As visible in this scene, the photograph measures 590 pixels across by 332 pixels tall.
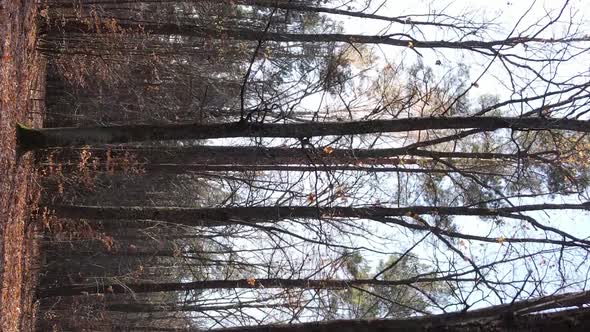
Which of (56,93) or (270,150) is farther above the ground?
(56,93)

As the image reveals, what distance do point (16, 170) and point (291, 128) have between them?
380 cm

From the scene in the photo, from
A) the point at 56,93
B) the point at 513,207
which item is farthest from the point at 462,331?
the point at 56,93

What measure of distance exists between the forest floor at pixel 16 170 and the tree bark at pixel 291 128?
0.72 meters

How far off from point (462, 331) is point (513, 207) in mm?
4775

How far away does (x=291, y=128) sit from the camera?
6.37m

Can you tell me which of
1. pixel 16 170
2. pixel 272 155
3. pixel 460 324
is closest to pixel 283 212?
pixel 272 155

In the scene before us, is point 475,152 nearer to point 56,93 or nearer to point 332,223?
point 332,223

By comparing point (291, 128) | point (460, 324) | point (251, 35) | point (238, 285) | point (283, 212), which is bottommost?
point (460, 324)

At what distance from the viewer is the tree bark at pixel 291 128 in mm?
6180

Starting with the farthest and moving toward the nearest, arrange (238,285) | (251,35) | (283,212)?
(251,35) < (238,285) < (283,212)

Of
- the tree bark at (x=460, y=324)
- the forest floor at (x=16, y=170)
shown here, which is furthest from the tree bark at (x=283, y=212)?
the tree bark at (x=460, y=324)

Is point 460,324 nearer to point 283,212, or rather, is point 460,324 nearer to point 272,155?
point 283,212

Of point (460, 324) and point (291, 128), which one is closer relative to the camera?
point (460, 324)

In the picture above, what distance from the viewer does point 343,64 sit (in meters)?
11.1
